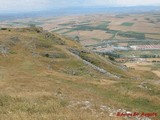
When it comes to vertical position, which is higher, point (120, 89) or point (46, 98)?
point (46, 98)

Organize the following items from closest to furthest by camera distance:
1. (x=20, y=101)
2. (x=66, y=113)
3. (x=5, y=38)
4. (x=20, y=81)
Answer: (x=66, y=113)
(x=20, y=101)
(x=20, y=81)
(x=5, y=38)

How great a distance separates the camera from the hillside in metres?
24.8

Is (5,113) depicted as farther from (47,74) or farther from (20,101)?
(47,74)

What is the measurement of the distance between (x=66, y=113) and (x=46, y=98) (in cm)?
731

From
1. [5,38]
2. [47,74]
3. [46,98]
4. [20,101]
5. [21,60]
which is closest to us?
[20,101]

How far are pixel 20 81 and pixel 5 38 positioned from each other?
38.9 m

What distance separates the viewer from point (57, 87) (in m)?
40.9

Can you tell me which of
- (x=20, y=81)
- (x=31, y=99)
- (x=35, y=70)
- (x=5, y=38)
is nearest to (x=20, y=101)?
(x=31, y=99)

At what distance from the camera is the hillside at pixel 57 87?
24766mm

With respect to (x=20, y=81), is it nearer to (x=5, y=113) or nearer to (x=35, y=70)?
(x=35, y=70)

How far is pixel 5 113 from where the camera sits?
77.6 ft

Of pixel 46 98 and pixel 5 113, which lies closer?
pixel 5 113

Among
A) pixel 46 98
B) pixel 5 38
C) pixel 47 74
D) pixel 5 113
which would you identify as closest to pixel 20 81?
pixel 47 74

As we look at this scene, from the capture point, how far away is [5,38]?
79.9 m
